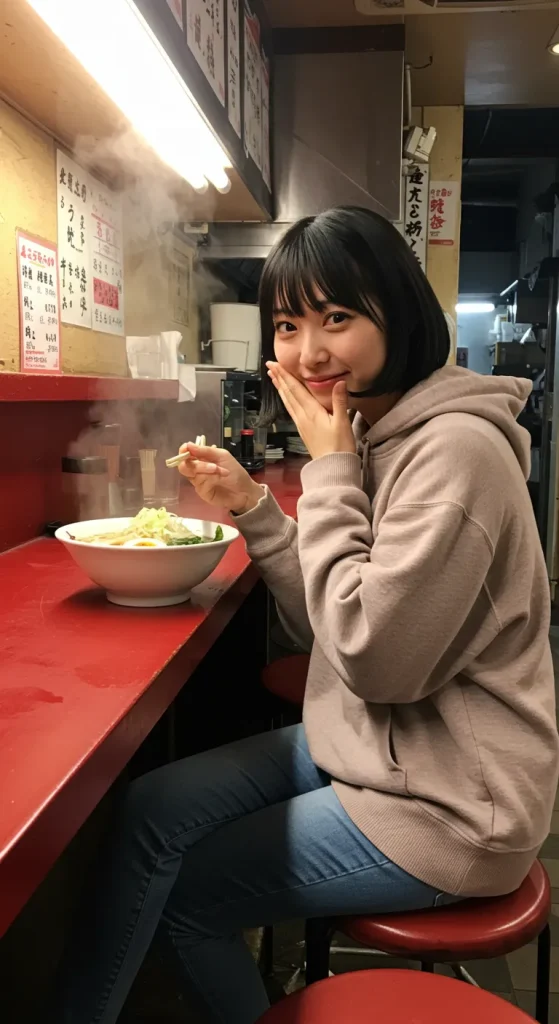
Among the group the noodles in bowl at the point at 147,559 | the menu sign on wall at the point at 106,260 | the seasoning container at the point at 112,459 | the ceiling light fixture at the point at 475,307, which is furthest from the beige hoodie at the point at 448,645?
the ceiling light fixture at the point at 475,307

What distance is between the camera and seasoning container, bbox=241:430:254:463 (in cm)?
330

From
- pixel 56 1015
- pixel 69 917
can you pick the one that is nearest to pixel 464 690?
pixel 56 1015

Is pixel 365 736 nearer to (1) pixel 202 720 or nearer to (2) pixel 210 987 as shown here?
(2) pixel 210 987

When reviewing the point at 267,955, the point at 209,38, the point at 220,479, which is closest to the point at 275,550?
the point at 220,479

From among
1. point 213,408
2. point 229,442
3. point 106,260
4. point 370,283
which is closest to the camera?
point 370,283

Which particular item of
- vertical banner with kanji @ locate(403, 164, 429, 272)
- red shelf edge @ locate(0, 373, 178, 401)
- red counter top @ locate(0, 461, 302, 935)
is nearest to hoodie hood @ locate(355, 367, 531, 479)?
red counter top @ locate(0, 461, 302, 935)

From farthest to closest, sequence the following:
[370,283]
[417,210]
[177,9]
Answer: [417,210] → [177,9] → [370,283]

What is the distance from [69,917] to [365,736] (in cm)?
110

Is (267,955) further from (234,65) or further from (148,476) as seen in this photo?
(234,65)

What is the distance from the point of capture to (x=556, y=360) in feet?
20.1

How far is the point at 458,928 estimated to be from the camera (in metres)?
1.00

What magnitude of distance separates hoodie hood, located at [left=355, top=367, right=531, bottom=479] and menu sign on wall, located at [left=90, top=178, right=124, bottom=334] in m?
1.47

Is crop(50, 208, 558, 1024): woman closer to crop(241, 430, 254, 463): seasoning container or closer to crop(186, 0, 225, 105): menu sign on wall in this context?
crop(186, 0, 225, 105): menu sign on wall

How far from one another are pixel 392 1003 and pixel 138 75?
1743 millimetres
